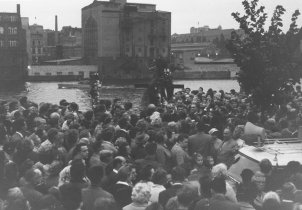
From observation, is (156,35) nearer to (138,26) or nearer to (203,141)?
(138,26)

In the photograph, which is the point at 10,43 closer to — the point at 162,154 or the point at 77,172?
the point at 162,154

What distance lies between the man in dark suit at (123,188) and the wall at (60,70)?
9051 cm

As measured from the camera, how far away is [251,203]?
6.44 metres

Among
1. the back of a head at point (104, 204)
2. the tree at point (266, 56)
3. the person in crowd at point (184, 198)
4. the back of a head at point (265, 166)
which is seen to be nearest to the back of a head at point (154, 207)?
the person in crowd at point (184, 198)

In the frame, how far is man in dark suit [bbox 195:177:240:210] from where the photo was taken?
5.67 m

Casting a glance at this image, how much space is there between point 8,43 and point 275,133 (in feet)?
271

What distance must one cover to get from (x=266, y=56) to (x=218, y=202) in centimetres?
1014

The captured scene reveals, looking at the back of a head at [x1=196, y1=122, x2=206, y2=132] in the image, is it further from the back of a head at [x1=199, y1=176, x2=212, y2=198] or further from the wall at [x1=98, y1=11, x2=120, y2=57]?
the wall at [x1=98, y1=11, x2=120, y2=57]

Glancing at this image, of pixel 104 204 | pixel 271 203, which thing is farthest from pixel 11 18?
pixel 271 203

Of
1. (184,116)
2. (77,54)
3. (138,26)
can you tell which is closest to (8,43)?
(138,26)

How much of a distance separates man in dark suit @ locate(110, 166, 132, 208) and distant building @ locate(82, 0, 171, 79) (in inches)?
3471

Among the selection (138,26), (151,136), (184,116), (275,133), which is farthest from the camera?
(138,26)

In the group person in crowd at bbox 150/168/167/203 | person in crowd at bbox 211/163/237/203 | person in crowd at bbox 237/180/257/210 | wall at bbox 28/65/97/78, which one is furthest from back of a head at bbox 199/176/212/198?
wall at bbox 28/65/97/78

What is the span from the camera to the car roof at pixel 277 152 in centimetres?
753
